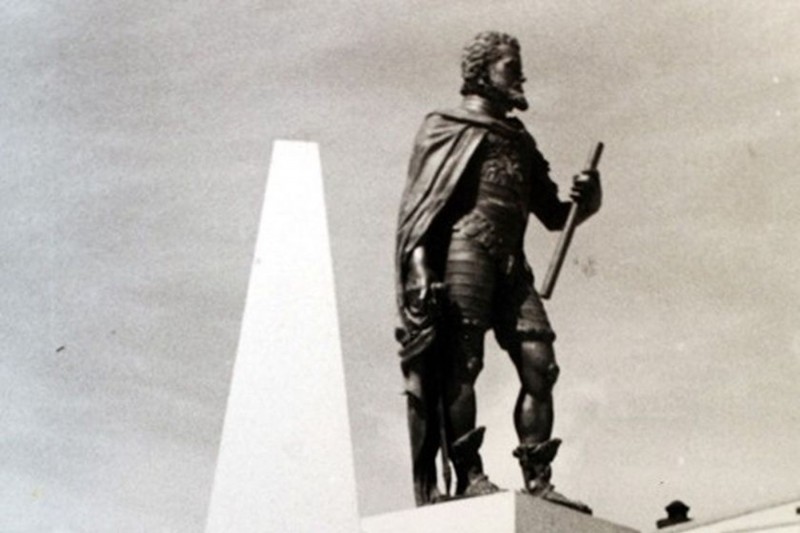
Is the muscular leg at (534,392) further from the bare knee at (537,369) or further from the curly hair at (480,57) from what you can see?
the curly hair at (480,57)

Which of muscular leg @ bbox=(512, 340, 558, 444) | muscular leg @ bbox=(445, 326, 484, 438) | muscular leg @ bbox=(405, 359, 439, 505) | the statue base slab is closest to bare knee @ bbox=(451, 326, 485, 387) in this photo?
muscular leg @ bbox=(445, 326, 484, 438)

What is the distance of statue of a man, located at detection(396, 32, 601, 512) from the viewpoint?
7945 millimetres

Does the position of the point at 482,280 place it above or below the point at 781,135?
below

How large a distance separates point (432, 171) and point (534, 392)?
153 centimetres

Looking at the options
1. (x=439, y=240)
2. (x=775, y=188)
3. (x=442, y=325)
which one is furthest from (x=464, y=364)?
(x=775, y=188)

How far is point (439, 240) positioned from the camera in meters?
8.28

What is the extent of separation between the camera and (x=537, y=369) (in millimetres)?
8086

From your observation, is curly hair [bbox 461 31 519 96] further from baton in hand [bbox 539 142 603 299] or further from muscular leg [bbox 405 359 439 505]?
muscular leg [bbox 405 359 439 505]

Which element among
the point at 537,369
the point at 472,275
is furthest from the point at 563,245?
the point at 537,369

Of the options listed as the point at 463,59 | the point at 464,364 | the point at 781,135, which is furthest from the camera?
the point at 781,135

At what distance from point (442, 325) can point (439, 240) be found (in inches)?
22.7

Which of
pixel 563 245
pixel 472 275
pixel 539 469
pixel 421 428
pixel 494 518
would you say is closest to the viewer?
pixel 494 518

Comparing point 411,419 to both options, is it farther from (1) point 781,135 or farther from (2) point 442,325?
(1) point 781,135

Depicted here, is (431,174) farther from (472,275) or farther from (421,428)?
(421,428)
